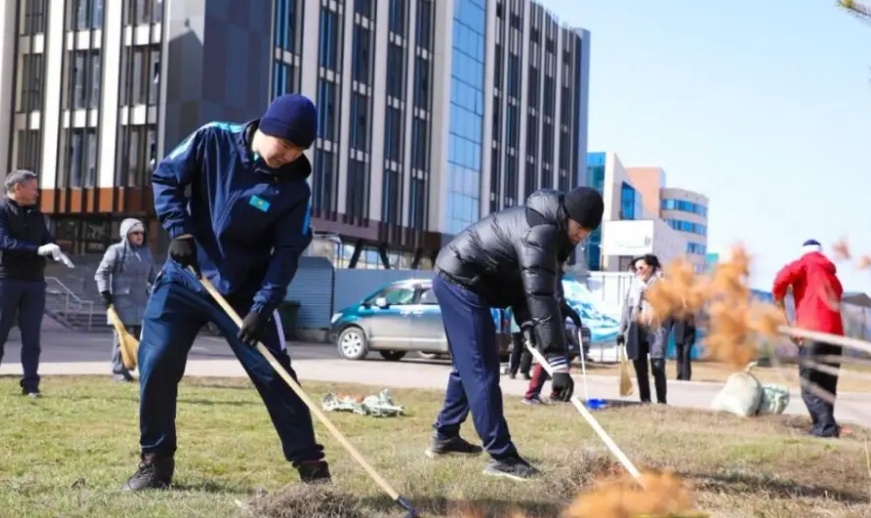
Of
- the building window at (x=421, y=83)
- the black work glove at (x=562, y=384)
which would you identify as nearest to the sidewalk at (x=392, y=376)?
the black work glove at (x=562, y=384)

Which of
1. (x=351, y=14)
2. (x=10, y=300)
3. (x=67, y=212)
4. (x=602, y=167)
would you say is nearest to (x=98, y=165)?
(x=67, y=212)

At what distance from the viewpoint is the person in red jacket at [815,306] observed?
5.68ft

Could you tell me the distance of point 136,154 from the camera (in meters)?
40.4

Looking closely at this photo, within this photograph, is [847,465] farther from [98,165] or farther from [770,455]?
[98,165]

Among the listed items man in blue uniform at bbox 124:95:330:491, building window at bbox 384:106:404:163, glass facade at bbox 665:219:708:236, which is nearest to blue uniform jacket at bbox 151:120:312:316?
man in blue uniform at bbox 124:95:330:491

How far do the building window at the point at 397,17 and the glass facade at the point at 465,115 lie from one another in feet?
12.2

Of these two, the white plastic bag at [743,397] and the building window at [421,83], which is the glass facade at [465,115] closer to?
the building window at [421,83]

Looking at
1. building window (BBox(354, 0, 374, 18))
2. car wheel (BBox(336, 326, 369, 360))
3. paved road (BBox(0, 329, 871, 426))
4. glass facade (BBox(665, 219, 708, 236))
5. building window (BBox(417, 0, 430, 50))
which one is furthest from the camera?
building window (BBox(417, 0, 430, 50))

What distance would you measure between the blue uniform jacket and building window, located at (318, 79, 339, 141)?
40.1m

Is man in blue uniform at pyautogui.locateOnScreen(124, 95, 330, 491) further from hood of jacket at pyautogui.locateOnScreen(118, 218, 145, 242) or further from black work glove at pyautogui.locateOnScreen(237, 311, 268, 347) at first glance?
hood of jacket at pyautogui.locateOnScreen(118, 218, 145, 242)

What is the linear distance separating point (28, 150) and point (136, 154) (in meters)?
5.56

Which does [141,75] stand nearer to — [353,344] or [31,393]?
[353,344]

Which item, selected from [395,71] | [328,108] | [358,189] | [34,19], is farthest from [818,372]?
[395,71]

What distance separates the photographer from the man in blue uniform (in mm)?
4812
